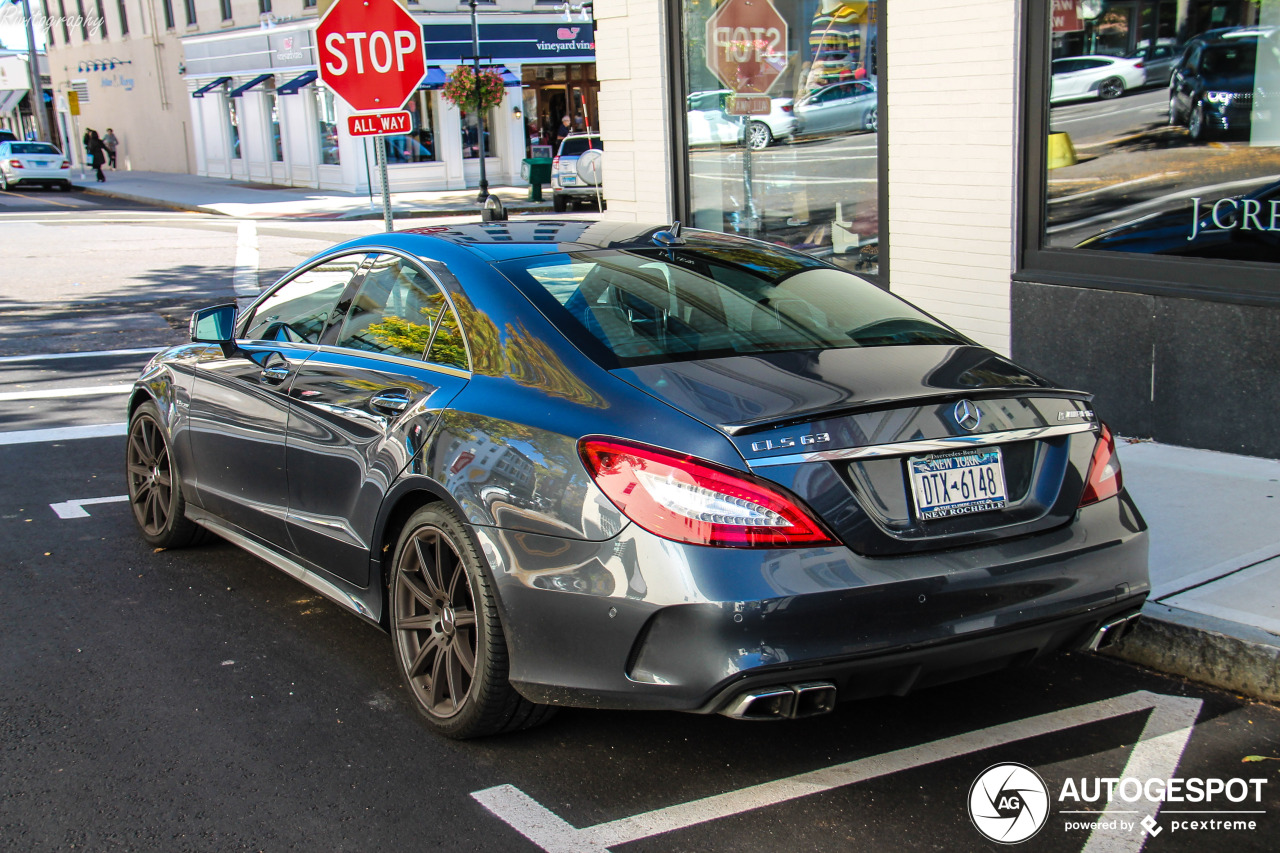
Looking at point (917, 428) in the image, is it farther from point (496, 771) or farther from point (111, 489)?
point (111, 489)

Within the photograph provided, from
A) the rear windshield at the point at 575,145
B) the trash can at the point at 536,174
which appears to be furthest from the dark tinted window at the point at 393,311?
the trash can at the point at 536,174

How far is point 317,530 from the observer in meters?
4.44

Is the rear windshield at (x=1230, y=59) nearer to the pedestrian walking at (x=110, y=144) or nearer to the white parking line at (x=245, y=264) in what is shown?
the white parking line at (x=245, y=264)

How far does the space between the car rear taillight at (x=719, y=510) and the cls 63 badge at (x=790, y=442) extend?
0.08 meters

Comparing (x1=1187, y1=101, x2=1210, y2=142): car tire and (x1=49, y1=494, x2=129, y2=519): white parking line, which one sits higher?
(x1=1187, y1=101, x2=1210, y2=142): car tire

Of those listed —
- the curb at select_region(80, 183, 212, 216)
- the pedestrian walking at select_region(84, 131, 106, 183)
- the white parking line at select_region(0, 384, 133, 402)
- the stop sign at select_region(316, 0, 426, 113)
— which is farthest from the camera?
the pedestrian walking at select_region(84, 131, 106, 183)

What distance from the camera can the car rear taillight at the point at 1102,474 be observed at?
3.54m

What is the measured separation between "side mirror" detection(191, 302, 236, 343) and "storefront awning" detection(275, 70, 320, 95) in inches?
1269

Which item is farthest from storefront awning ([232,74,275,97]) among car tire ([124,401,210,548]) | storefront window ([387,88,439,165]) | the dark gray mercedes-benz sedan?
the dark gray mercedes-benz sedan

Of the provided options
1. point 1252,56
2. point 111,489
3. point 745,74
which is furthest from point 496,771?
point 745,74

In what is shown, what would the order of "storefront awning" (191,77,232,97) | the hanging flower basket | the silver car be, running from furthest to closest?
"storefront awning" (191,77,232,97)
the hanging flower basket
the silver car

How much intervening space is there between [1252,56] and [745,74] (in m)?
4.21

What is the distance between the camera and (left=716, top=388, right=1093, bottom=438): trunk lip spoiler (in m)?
3.16

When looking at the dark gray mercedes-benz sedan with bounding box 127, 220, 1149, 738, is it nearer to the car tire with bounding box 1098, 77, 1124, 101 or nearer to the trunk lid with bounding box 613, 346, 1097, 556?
the trunk lid with bounding box 613, 346, 1097, 556
